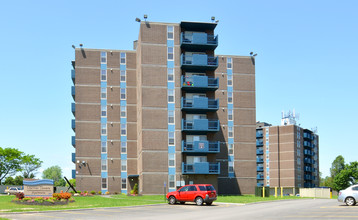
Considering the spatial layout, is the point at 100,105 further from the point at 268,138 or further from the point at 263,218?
the point at 268,138

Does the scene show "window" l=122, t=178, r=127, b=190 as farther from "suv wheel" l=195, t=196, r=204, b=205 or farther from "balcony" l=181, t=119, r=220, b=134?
"suv wheel" l=195, t=196, r=204, b=205

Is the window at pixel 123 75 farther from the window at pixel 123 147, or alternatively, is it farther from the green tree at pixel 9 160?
the green tree at pixel 9 160

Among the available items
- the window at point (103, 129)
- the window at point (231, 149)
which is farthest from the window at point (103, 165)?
the window at point (231, 149)

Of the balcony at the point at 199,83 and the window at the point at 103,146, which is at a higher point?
the balcony at the point at 199,83

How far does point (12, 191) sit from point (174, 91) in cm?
3158

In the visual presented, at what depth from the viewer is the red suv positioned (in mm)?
37844

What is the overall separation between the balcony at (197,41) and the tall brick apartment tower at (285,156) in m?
73.9

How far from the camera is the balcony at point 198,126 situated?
210 feet

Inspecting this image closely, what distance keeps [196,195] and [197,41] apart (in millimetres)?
31829

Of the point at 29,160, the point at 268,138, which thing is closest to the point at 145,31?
the point at 29,160

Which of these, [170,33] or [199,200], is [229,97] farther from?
[199,200]

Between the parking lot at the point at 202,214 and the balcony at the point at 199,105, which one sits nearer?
the parking lot at the point at 202,214

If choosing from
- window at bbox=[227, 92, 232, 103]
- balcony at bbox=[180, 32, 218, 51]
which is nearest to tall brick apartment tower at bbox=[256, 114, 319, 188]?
window at bbox=[227, 92, 232, 103]

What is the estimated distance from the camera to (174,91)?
65.2 m
